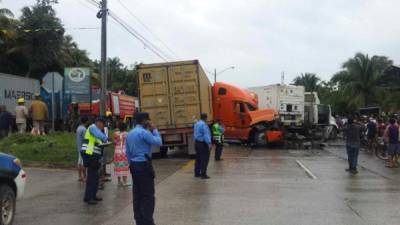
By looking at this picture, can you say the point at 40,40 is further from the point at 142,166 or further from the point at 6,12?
the point at 142,166

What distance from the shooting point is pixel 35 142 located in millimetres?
19609

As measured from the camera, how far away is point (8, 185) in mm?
8570

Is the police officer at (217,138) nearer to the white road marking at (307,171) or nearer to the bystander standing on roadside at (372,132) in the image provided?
the white road marking at (307,171)

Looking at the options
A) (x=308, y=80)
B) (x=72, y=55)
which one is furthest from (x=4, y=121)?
(x=308, y=80)

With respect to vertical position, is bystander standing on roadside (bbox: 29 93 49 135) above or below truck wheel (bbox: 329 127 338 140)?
above

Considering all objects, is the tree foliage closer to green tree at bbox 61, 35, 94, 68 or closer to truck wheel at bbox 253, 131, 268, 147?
green tree at bbox 61, 35, 94, 68

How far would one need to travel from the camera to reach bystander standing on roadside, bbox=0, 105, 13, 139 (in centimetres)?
2064

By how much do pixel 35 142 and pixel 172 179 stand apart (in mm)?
6398

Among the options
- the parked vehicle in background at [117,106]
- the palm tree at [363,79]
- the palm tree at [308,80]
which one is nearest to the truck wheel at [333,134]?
the parked vehicle in background at [117,106]

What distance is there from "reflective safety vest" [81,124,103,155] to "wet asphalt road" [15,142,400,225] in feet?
3.24

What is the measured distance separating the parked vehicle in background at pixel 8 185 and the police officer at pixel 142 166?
5.82ft

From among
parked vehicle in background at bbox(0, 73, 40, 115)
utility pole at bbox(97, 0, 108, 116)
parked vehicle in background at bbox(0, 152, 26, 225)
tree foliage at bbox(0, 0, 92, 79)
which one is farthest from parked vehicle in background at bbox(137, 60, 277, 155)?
tree foliage at bbox(0, 0, 92, 79)

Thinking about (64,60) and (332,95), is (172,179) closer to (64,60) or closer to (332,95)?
(64,60)

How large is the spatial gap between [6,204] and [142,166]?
2038 millimetres
